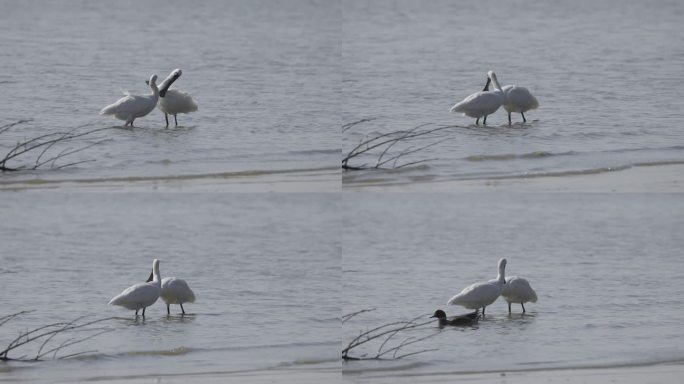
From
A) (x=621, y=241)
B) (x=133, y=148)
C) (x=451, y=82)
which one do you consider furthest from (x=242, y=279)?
(x=621, y=241)

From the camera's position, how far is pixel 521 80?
12.9 m

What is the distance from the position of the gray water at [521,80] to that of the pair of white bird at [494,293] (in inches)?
31.1

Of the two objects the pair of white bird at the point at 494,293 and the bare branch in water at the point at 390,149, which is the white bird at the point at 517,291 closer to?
the pair of white bird at the point at 494,293

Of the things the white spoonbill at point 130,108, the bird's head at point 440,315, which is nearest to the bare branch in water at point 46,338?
the white spoonbill at point 130,108

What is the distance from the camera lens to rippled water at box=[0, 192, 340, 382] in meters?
8.91

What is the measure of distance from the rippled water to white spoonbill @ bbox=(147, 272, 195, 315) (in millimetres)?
109

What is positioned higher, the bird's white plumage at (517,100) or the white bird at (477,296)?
the bird's white plumage at (517,100)

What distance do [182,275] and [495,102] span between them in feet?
9.94

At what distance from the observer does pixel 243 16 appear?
18047mm

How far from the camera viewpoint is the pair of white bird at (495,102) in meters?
10.4

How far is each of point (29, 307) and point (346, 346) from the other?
244 centimetres

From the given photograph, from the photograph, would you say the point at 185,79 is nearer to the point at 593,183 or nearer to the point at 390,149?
the point at 390,149

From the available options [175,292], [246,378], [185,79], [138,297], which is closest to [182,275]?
[175,292]

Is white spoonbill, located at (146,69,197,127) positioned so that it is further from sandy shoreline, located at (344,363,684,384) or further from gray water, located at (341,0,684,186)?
sandy shoreline, located at (344,363,684,384)
